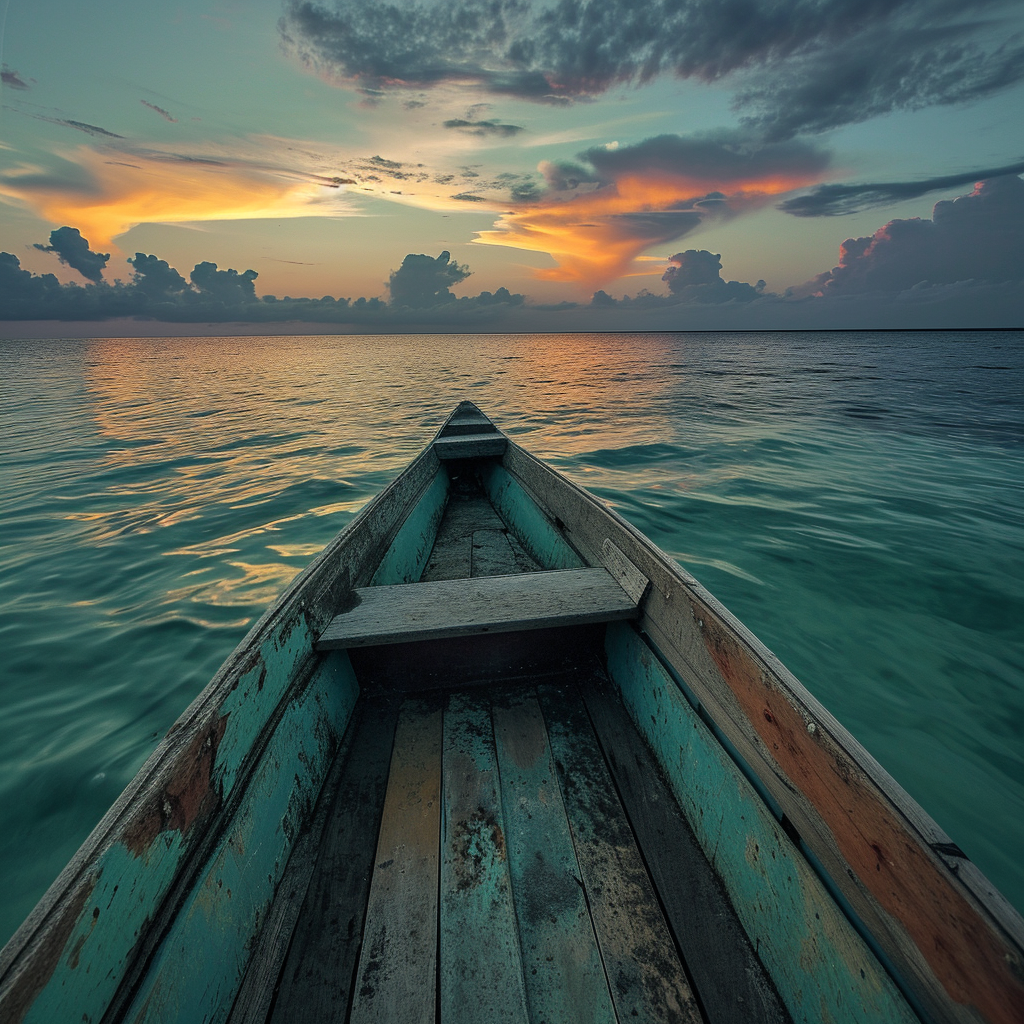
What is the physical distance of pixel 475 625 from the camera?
238 centimetres

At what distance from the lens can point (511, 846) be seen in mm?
1871

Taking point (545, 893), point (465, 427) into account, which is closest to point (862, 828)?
point (545, 893)

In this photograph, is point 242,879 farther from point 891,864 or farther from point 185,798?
point 891,864

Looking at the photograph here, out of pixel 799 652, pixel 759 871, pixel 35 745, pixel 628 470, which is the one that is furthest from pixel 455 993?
pixel 628 470

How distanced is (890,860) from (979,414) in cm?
1999

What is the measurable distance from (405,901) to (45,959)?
105 cm

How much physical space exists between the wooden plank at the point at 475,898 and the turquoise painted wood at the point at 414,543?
1281 millimetres

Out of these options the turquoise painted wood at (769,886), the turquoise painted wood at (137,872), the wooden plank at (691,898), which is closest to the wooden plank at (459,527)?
the wooden plank at (691,898)

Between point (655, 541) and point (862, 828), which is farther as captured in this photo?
point (655, 541)

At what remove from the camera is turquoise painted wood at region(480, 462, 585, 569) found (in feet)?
12.9

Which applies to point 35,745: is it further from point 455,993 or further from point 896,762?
point 896,762

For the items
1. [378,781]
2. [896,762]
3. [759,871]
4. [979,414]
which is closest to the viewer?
[759,871]

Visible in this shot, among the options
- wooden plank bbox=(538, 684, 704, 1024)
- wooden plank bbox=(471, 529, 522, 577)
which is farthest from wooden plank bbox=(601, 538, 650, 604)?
wooden plank bbox=(471, 529, 522, 577)

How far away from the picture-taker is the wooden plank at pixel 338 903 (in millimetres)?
1430
